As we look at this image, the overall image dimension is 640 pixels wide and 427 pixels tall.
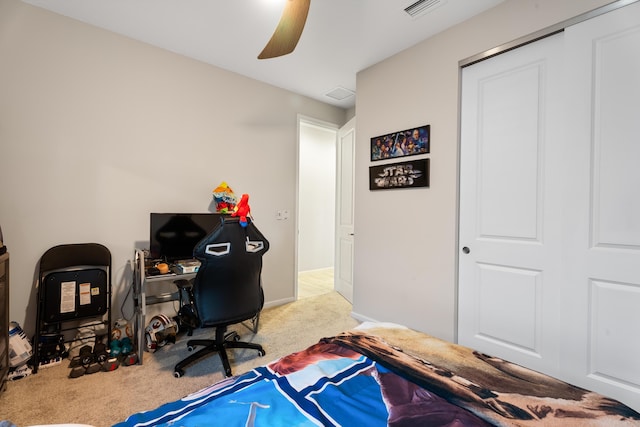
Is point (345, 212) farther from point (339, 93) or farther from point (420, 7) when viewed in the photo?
point (420, 7)

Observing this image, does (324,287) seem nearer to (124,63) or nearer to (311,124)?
(311,124)

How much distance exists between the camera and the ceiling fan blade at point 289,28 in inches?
60.1

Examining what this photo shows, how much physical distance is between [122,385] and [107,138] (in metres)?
2.00

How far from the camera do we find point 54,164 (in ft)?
7.72

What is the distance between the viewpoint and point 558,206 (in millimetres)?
1900

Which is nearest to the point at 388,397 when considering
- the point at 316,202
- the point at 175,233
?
the point at 175,233

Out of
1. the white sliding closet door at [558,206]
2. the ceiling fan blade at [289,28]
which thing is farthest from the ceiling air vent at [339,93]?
the ceiling fan blade at [289,28]

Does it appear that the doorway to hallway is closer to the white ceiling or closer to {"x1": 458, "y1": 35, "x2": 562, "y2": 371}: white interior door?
the white ceiling

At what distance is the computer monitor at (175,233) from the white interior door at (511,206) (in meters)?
2.38

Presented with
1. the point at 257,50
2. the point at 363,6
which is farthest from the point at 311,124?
the point at 363,6

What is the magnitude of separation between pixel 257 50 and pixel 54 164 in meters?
2.01

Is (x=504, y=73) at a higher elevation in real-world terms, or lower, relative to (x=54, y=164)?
higher

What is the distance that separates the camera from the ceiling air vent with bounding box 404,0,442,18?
83.7 inches

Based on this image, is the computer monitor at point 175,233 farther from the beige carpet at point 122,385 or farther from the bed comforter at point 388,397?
the bed comforter at point 388,397
